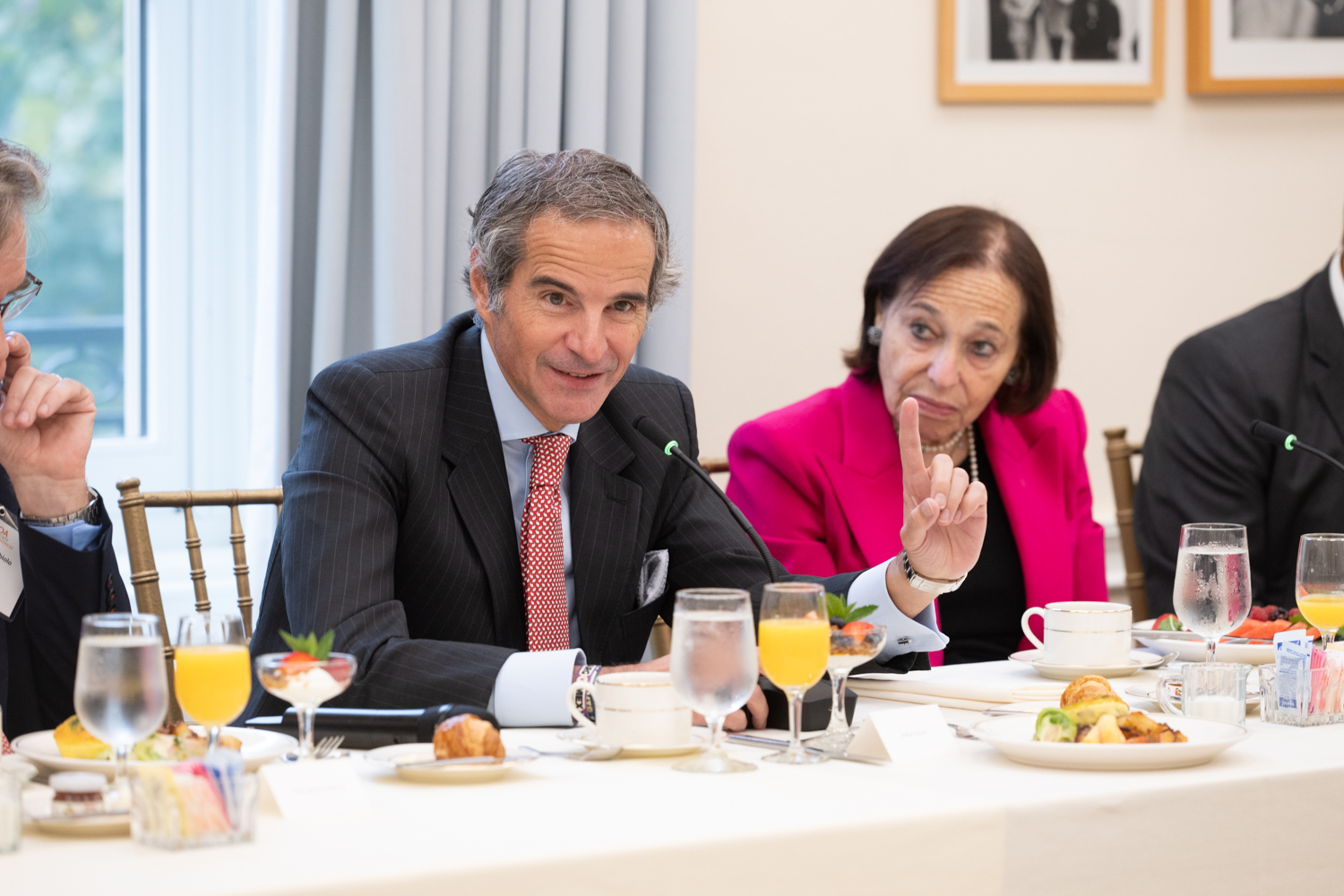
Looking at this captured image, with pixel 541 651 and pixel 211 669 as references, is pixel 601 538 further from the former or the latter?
pixel 211 669

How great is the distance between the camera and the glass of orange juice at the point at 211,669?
3.59ft

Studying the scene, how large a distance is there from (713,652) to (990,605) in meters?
1.34

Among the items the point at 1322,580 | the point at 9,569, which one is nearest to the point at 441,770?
the point at 9,569

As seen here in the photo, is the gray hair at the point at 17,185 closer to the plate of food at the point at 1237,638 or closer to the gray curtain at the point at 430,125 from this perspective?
the gray curtain at the point at 430,125

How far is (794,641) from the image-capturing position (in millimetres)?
1215

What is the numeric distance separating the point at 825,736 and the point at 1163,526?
149 centimetres

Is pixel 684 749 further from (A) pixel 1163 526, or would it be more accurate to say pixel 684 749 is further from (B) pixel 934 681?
(A) pixel 1163 526

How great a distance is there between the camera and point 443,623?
68.7 inches

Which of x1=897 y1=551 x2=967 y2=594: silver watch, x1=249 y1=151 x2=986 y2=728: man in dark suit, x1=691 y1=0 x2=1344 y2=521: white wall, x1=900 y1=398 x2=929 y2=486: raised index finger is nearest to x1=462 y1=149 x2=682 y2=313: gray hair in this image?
x1=249 y1=151 x2=986 y2=728: man in dark suit

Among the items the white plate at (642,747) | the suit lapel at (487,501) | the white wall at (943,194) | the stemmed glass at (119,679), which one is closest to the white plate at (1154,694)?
the white plate at (642,747)

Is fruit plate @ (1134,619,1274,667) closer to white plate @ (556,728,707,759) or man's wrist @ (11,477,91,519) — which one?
white plate @ (556,728,707,759)

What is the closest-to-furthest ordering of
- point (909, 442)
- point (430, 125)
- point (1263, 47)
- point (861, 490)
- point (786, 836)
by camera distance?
point (786, 836) → point (909, 442) → point (861, 490) → point (430, 125) → point (1263, 47)

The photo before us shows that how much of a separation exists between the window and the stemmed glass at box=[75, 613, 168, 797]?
1.90 meters

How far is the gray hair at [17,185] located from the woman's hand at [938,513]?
1.08 m
